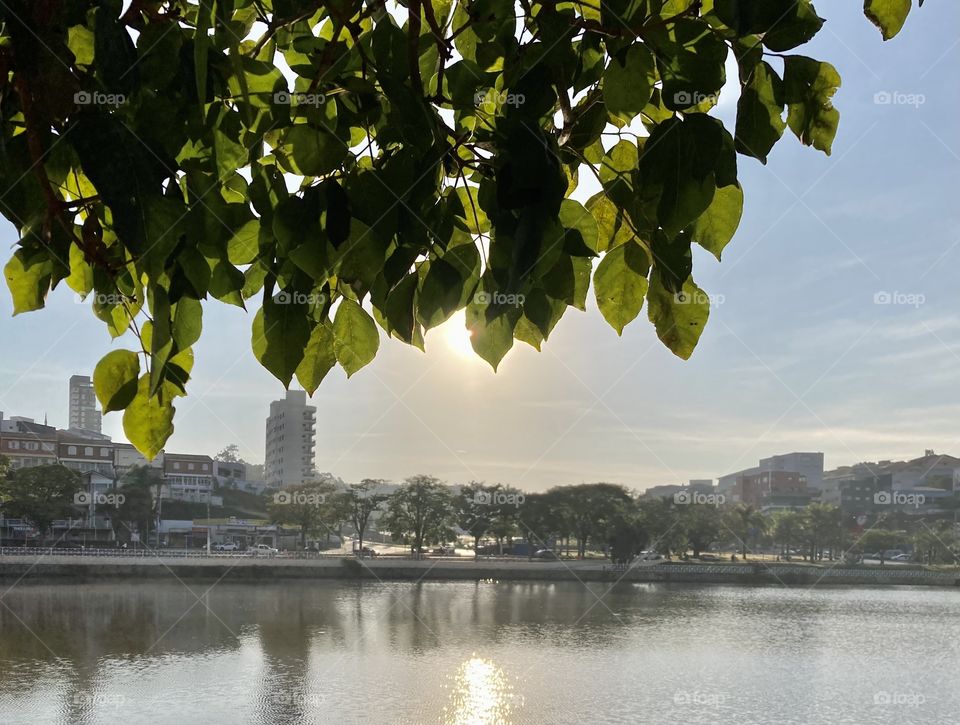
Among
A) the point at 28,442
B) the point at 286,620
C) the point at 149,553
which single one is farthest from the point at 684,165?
the point at 28,442

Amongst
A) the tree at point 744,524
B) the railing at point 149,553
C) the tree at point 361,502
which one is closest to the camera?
the railing at point 149,553

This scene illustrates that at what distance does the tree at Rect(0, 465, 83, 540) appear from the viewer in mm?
17672

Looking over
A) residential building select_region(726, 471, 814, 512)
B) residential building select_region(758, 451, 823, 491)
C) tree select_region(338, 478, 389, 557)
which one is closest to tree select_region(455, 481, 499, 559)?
tree select_region(338, 478, 389, 557)

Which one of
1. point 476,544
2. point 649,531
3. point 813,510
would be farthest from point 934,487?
point 476,544

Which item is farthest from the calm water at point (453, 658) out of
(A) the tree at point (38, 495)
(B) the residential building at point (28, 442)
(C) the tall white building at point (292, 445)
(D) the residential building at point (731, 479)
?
(D) the residential building at point (731, 479)

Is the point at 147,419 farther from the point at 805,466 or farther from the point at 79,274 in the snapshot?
the point at 805,466

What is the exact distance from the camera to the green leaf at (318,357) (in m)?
0.29

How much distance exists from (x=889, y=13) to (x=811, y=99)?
34 mm

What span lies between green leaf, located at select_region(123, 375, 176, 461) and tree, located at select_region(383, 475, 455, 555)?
67.4ft

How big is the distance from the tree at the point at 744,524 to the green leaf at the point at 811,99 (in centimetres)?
2307

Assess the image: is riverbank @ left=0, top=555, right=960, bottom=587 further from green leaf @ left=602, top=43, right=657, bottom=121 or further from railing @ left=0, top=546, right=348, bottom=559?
green leaf @ left=602, top=43, right=657, bottom=121

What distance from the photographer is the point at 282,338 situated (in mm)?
251

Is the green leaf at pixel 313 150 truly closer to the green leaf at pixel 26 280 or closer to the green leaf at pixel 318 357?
the green leaf at pixel 318 357

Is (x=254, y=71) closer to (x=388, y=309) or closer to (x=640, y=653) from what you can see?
(x=388, y=309)
